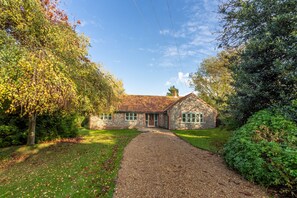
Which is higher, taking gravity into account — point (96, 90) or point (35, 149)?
point (96, 90)

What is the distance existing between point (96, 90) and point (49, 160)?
16.1 feet

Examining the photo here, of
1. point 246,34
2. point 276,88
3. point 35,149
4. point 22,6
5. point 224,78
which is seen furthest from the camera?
point 224,78

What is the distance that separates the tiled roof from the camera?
24.5 meters

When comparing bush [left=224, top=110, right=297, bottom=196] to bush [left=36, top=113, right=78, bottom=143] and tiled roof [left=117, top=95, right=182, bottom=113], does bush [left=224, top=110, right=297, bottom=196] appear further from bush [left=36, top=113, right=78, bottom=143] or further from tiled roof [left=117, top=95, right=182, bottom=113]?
tiled roof [left=117, top=95, right=182, bottom=113]

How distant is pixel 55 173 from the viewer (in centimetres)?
620

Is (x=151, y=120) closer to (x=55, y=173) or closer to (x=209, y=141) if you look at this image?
(x=209, y=141)

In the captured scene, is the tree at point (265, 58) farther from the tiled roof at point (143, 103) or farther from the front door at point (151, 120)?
the front door at point (151, 120)

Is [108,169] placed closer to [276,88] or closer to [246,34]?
[276,88]

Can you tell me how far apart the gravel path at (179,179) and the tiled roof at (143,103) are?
54.7 feet

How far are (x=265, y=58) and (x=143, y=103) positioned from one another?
1973 centimetres

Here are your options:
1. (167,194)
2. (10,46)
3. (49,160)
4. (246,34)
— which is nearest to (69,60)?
(10,46)

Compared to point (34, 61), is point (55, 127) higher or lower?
lower

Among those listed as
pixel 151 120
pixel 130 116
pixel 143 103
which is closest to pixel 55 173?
pixel 130 116

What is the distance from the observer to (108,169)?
6.25m
